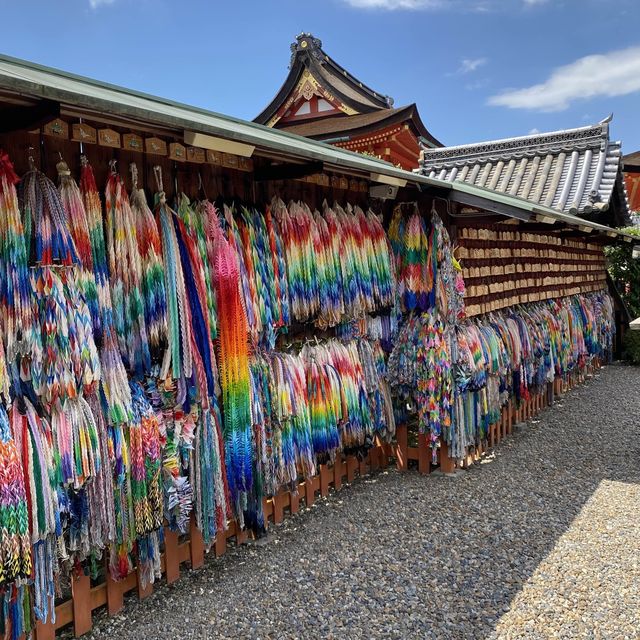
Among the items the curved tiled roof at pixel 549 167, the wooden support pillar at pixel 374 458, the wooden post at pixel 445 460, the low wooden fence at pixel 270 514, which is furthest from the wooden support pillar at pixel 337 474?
the curved tiled roof at pixel 549 167

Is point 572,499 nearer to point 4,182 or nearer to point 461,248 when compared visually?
point 461,248

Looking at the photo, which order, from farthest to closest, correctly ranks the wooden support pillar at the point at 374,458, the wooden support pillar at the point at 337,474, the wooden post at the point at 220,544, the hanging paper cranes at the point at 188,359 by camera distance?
1. the wooden support pillar at the point at 374,458
2. the wooden support pillar at the point at 337,474
3. the wooden post at the point at 220,544
4. the hanging paper cranes at the point at 188,359

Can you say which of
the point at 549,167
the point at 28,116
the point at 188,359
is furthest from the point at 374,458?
the point at 549,167

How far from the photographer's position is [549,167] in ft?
39.7

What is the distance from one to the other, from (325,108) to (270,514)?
46.7 ft

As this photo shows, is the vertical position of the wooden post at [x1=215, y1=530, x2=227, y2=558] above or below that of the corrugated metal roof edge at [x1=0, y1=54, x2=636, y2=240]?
below

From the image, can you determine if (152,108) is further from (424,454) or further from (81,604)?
(424,454)

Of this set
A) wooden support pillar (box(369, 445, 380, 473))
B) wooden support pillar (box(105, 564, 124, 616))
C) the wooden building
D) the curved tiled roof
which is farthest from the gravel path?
the wooden building

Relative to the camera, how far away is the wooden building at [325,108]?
14.5 meters

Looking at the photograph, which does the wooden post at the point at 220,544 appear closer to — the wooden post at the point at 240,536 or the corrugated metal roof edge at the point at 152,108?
the wooden post at the point at 240,536

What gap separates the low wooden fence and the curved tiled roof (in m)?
5.62

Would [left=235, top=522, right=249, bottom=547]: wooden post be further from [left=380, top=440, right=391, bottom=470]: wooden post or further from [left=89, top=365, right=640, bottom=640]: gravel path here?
[left=380, top=440, right=391, bottom=470]: wooden post

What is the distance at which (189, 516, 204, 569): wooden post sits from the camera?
3418 millimetres

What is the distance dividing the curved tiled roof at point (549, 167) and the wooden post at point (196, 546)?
9.25 meters
